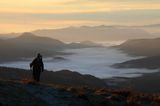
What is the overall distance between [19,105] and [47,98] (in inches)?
116

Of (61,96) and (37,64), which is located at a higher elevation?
(37,64)

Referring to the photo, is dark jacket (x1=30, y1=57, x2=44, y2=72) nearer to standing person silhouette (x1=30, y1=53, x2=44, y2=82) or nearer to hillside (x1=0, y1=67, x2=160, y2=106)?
standing person silhouette (x1=30, y1=53, x2=44, y2=82)

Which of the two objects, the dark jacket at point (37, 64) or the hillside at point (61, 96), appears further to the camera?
the dark jacket at point (37, 64)

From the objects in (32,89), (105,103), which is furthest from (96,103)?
(32,89)

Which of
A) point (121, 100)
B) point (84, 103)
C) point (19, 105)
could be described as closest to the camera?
point (19, 105)

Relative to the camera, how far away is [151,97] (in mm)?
30391

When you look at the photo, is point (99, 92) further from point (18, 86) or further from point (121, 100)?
point (18, 86)

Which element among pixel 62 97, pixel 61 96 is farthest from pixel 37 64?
pixel 62 97

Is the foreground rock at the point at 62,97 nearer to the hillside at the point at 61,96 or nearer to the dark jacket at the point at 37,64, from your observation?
the hillside at the point at 61,96

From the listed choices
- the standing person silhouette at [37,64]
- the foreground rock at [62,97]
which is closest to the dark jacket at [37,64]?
the standing person silhouette at [37,64]

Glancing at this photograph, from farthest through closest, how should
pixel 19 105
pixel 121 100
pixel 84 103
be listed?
pixel 121 100, pixel 84 103, pixel 19 105

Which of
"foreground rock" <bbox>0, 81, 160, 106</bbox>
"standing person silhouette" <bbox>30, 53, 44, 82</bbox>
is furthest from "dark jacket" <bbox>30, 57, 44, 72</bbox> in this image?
"foreground rock" <bbox>0, 81, 160, 106</bbox>

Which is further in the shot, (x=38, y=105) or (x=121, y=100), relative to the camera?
(x=121, y=100)

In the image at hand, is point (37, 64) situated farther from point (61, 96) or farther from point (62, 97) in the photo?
point (62, 97)
